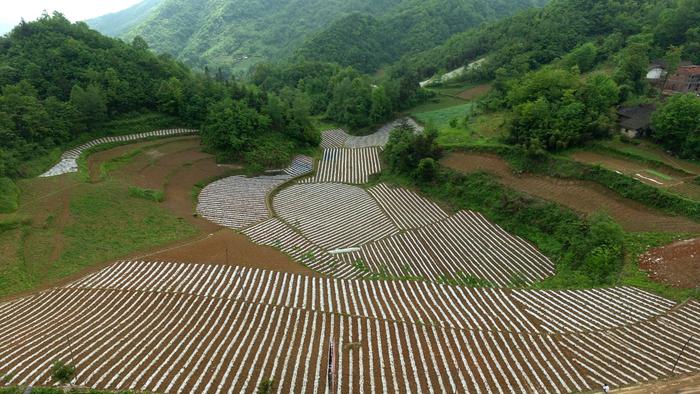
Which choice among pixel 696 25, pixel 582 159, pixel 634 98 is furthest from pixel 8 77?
pixel 696 25

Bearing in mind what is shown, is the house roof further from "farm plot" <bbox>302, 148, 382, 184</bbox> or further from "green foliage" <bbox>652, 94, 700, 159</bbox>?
"farm plot" <bbox>302, 148, 382, 184</bbox>

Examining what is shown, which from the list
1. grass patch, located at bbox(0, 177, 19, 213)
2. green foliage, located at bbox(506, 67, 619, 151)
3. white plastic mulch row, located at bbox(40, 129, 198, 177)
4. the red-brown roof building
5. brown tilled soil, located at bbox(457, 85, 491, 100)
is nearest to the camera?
grass patch, located at bbox(0, 177, 19, 213)

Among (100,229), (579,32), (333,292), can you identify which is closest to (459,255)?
(333,292)

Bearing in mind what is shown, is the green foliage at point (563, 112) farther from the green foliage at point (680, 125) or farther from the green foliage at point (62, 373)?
the green foliage at point (62, 373)

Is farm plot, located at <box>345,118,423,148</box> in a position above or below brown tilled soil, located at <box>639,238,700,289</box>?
above

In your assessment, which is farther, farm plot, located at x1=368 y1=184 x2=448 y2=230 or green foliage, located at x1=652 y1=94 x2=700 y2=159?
farm plot, located at x1=368 y1=184 x2=448 y2=230

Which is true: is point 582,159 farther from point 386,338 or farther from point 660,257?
point 386,338

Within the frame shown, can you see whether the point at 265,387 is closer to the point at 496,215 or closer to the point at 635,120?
the point at 496,215

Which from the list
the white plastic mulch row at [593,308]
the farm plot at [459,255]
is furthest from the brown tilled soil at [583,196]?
the white plastic mulch row at [593,308]

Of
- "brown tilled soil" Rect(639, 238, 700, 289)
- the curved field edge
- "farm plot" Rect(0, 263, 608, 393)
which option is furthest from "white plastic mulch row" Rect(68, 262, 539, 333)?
"brown tilled soil" Rect(639, 238, 700, 289)
